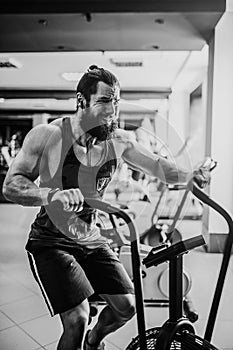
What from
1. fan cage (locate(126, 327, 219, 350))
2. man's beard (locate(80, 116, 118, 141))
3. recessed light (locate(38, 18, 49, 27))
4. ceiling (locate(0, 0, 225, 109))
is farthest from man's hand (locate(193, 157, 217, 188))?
recessed light (locate(38, 18, 49, 27))

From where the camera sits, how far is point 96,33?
3.96m

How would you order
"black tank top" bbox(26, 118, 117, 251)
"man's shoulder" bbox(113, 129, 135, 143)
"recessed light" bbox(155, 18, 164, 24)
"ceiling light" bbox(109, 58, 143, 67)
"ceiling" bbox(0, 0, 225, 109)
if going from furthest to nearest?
1. "ceiling light" bbox(109, 58, 143, 67)
2. "recessed light" bbox(155, 18, 164, 24)
3. "ceiling" bbox(0, 0, 225, 109)
4. "man's shoulder" bbox(113, 129, 135, 143)
5. "black tank top" bbox(26, 118, 117, 251)

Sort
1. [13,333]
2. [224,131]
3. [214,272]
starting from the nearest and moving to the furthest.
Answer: [13,333]
[224,131]
[214,272]

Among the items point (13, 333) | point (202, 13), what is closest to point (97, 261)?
point (13, 333)

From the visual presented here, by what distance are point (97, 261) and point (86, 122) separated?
721 millimetres

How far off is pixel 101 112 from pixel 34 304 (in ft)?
5.73

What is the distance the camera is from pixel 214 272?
3.42m

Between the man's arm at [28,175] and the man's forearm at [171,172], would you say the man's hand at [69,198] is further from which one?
the man's forearm at [171,172]

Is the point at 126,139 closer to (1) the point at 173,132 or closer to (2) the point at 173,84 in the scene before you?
(1) the point at 173,132

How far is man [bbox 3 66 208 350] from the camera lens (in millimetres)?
1766

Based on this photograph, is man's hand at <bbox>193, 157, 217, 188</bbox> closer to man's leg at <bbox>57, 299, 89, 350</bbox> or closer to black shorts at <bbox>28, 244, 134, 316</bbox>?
black shorts at <bbox>28, 244, 134, 316</bbox>

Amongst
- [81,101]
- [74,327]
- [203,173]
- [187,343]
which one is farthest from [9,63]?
[187,343]

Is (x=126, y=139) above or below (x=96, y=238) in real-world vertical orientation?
above

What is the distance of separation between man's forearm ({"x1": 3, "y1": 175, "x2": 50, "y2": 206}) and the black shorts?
0.29m
